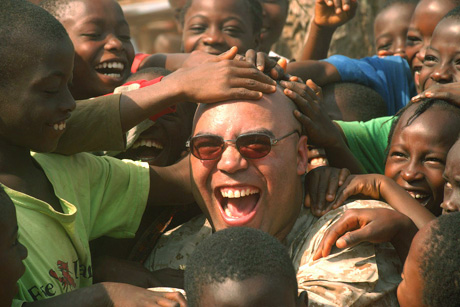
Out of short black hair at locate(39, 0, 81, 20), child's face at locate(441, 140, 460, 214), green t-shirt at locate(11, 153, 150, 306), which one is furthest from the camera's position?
short black hair at locate(39, 0, 81, 20)

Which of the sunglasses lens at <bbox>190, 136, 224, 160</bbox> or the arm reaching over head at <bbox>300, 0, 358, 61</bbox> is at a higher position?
the sunglasses lens at <bbox>190, 136, 224, 160</bbox>

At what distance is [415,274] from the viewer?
129 inches

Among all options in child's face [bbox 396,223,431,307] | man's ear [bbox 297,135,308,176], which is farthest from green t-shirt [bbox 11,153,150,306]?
child's face [bbox 396,223,431,307]

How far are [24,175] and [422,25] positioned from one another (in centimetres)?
387

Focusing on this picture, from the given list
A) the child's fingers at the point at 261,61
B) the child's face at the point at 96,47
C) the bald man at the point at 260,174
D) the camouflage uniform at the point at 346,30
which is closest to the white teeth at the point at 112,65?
the child's face at the point at 96,47

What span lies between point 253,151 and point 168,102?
519 mm

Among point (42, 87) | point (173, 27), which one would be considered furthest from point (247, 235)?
point (173, 27)

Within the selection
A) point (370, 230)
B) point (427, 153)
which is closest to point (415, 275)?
point (370, 230)

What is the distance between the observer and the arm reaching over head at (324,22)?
6.46 meters

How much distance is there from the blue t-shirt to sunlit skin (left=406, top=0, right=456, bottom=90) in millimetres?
117

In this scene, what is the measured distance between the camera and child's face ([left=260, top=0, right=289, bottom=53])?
24.2ft

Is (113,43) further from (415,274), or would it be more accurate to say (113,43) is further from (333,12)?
(415,274)

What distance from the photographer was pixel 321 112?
4.39 meters

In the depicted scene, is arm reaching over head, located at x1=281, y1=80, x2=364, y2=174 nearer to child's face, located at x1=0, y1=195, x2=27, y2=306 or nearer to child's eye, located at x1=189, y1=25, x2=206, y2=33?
child's face, located at x1=0, y1=195, x2=27, y2=306
